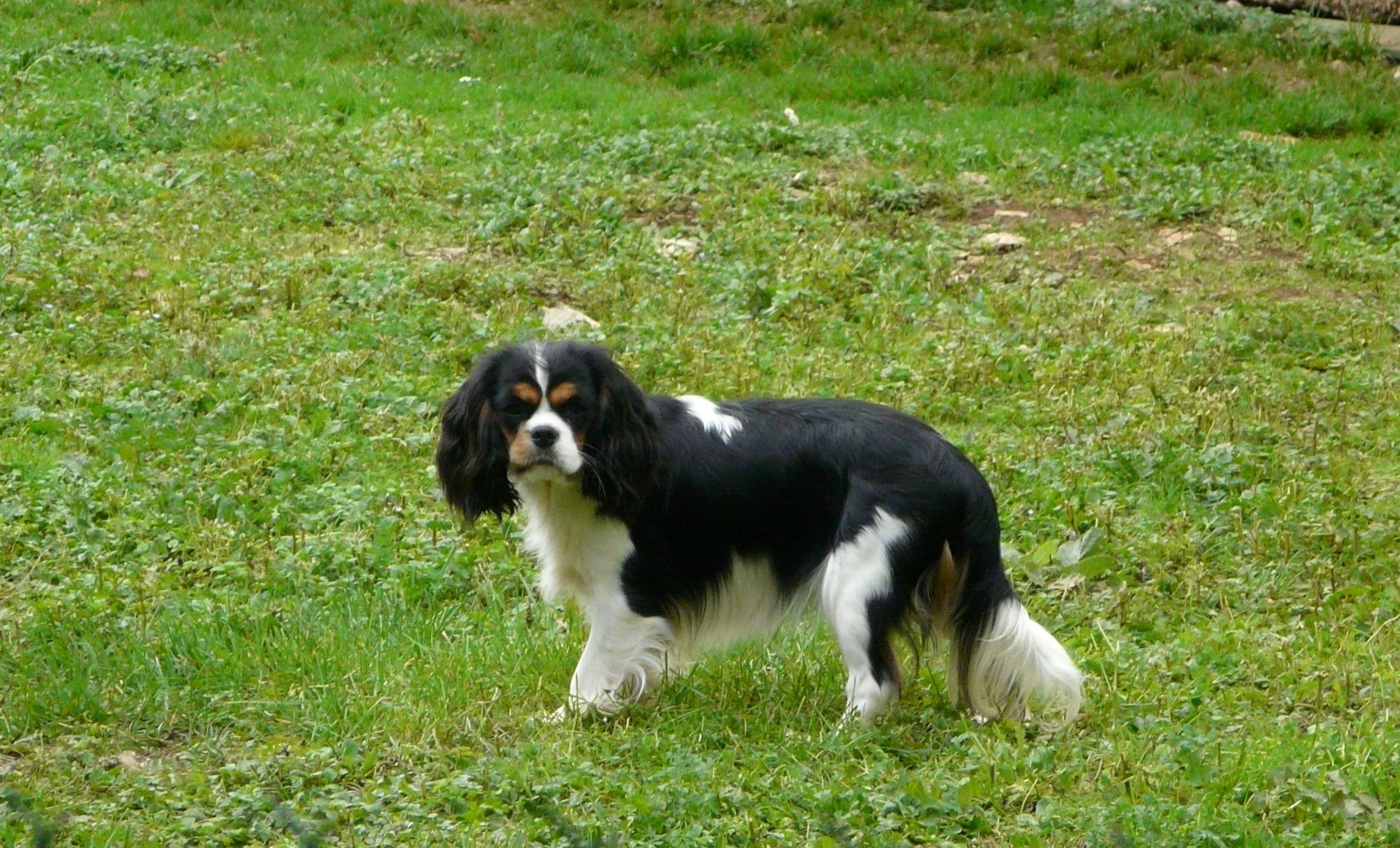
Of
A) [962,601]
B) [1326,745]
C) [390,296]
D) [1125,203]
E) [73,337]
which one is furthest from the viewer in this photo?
[1125,203]

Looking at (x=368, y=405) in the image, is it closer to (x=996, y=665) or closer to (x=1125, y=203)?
(x=996, y=665)

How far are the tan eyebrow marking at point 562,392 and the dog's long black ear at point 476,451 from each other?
0.68ft

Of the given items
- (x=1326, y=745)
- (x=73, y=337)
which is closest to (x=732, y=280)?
(x=73, y=337)

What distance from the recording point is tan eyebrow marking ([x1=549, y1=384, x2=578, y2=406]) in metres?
5.48

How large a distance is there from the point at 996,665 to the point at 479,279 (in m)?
5.47

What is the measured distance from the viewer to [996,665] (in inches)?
214

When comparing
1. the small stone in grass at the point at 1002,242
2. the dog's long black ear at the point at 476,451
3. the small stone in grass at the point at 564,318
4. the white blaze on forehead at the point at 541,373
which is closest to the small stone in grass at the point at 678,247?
the small stone in grass at the point at 564,318

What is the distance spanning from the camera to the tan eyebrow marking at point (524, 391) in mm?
5480

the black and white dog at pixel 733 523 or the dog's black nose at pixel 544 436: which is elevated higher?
the dog's black nose at pixel 544 436

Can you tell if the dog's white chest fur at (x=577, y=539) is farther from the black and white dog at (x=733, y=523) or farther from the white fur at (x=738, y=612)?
the white fur at (x=738, y=612)

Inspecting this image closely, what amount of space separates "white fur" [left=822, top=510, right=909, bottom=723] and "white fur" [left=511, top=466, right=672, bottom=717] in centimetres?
66

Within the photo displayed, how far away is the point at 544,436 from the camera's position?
545 centimetres

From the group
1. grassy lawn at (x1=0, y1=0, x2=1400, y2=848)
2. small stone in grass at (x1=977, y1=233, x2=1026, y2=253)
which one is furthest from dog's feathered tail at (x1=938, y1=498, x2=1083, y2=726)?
small stone in grass at (x1=977, y1=233, x2=1026, y2=253)

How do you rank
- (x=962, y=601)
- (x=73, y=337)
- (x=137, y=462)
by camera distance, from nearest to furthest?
(x=962, y=601)
(x=137, y=462)
(x=73, y=337)
